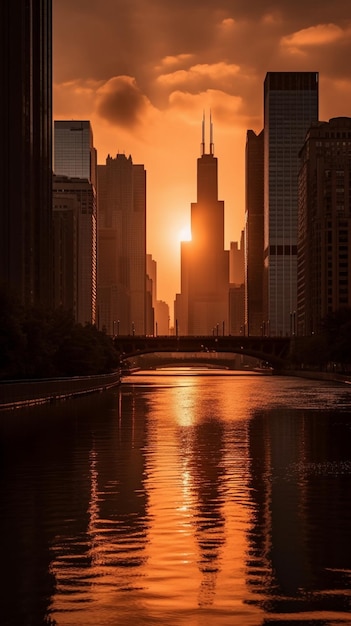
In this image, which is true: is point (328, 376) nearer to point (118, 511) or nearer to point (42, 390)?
point (42, 390)

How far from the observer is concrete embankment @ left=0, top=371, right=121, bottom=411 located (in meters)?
58.3

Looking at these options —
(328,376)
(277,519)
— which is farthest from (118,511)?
(328,376)

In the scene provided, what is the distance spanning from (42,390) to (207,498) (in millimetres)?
52415

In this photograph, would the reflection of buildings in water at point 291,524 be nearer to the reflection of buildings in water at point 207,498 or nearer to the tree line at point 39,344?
the reflection of buildings in water at point 207,498

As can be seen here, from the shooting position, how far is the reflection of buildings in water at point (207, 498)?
41.7ft

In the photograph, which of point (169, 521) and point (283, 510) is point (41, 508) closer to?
Answer: point (169, 521)

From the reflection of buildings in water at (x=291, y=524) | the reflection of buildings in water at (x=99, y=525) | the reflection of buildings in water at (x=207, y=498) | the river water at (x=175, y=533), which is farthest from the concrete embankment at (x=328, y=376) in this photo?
the reflection of buildings in water at (x=99, y=525)

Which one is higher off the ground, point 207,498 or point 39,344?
point 39,344

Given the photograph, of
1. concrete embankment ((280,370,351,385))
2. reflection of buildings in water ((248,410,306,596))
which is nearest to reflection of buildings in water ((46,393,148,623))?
reflection of buildings in water ((248,410,306,596))

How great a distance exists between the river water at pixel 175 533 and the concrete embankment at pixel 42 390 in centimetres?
2459

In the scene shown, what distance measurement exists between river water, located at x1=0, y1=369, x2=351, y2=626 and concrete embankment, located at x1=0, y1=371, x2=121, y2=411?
2459 cm


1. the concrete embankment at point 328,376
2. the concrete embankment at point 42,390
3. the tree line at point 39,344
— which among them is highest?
the tree line at point 39,344

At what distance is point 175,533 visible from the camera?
51.2ft

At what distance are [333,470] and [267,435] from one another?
13.2 metres
